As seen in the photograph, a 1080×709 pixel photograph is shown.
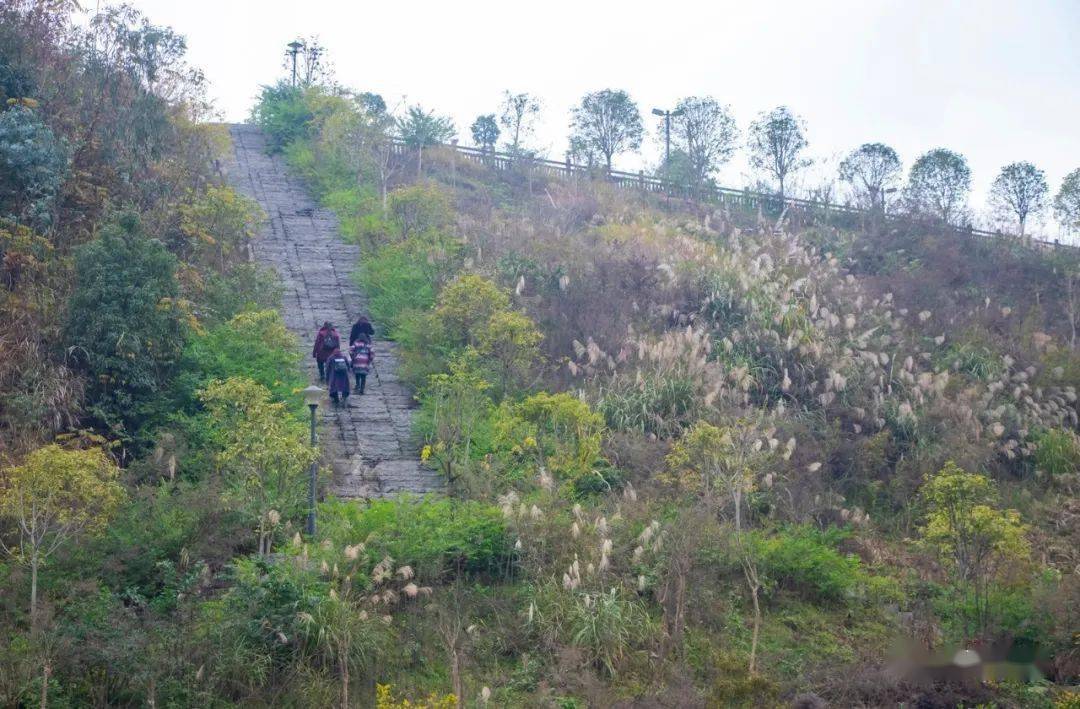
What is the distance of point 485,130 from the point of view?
40.2 meters

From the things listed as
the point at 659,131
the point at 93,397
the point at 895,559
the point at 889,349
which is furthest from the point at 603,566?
the point at 659,131

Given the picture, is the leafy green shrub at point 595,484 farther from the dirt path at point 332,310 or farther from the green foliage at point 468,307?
the green foliage at point 468,307

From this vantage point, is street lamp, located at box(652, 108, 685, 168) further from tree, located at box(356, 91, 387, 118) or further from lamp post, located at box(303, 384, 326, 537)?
lamp post, located at box(303, 384, 326, 537)

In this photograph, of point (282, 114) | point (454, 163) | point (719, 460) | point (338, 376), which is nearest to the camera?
point (719, 460)

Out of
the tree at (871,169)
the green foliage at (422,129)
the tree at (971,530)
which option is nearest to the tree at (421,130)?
the green foliage at (422,129)

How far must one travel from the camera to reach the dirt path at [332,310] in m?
17.6

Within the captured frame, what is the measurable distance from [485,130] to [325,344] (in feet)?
71.6

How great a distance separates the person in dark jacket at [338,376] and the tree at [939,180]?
1828 cm

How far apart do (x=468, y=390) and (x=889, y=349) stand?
30.1 ft

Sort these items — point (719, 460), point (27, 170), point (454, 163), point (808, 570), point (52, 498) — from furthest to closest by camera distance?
point (454, 163), point (27, 170), point (808, 570), point (719, 460), point (52, 498)

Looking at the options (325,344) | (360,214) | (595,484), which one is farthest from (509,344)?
(360,214)

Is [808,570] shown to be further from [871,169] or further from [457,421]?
[871,169]

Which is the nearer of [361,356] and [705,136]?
[361,356]

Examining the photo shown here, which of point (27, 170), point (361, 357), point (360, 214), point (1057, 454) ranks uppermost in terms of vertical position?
point (27, 170)
